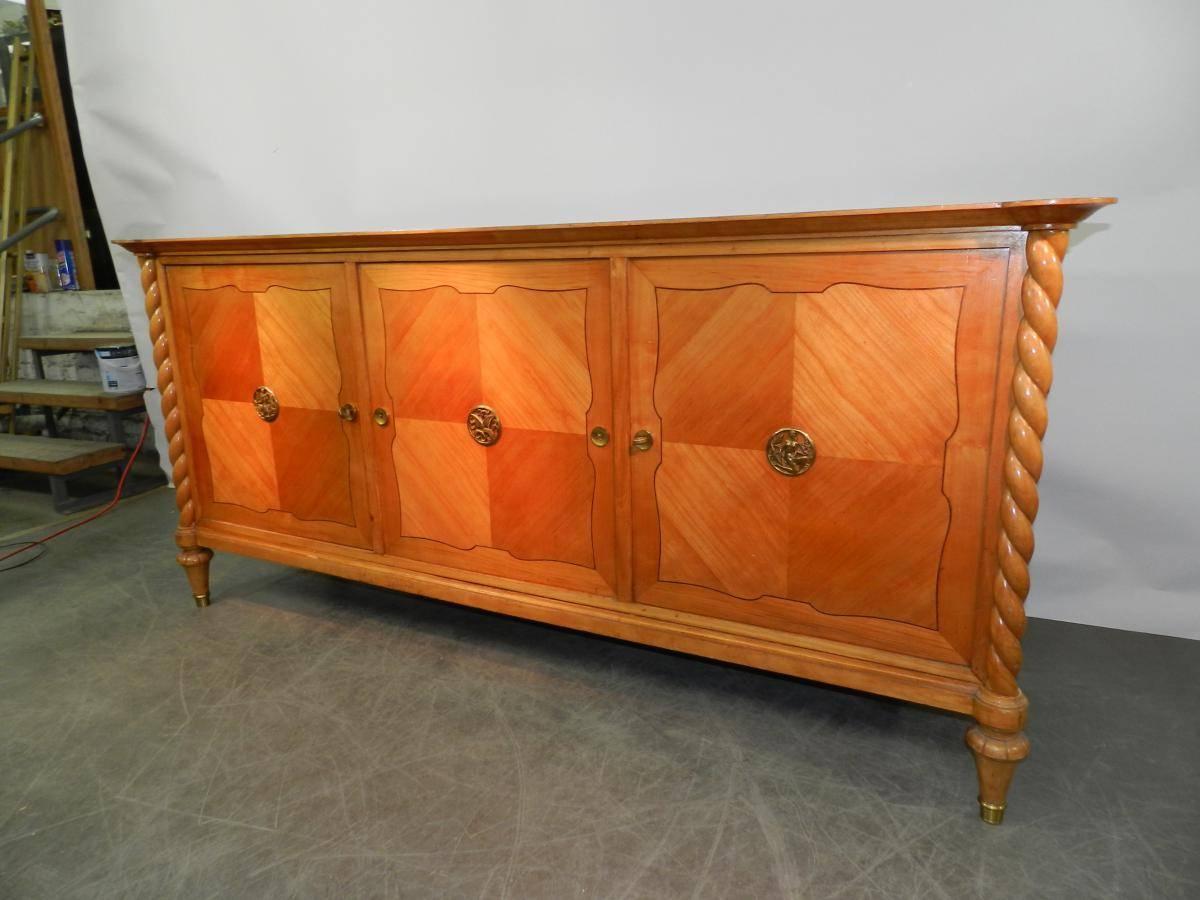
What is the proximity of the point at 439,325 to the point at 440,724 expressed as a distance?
91cm

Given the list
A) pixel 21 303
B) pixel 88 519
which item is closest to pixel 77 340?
pixel 21 303

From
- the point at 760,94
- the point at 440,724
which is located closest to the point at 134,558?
the point at 440,724

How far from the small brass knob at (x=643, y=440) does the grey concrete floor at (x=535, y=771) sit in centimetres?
62

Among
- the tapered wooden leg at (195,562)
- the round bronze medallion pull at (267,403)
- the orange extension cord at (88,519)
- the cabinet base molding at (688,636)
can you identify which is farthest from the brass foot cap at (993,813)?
the orange extension cord at (88,519)

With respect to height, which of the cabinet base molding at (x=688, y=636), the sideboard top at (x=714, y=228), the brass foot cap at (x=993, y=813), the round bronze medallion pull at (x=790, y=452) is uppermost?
the sideboard top at (x=714, y=228)

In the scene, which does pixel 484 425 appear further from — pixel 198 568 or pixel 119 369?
pixel 119 369

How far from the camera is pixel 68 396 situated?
3.41 metres

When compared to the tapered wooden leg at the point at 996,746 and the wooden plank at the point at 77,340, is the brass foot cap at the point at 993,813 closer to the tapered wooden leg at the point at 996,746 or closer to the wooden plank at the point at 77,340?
the tapered wooden leg at the point at 996,746

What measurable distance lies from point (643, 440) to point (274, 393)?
1.08 metres

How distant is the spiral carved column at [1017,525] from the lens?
123 centimetres

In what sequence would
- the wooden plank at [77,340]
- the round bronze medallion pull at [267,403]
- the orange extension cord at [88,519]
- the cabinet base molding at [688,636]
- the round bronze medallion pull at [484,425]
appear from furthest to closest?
the wooden plank at [77,340]
the orange extension cord at [88,519]
the round bronze medallion pull at [267,403]
the round bronze medallion pull at [484,425]
the cabinet base molding at [688,636]

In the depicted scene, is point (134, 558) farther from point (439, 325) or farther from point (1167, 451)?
point (1167, 451)

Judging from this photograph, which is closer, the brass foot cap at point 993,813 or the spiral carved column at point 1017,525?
the spiral carved column at point 1017,525

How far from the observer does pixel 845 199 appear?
215 centimetres
